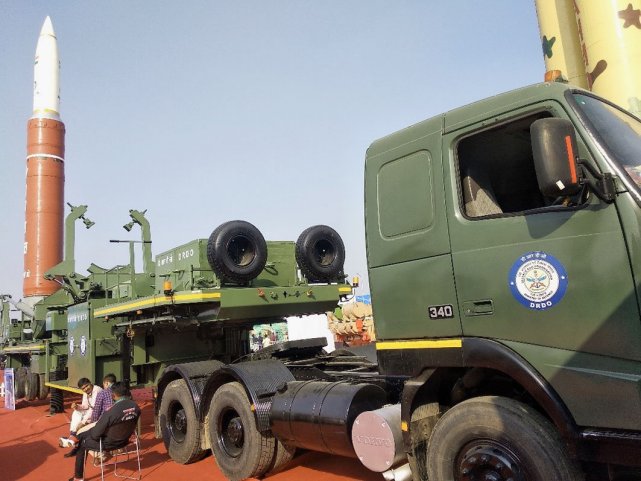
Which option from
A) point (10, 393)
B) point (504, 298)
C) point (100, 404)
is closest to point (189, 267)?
point (100, 404)

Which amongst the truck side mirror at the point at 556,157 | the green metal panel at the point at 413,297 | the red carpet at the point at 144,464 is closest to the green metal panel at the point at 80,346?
the red carpet at the point at 144,464

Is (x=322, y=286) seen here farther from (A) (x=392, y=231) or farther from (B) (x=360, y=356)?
(A) (x=392, y=231)

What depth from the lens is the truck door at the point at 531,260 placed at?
8.62ft

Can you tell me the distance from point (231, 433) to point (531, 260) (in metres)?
4.03

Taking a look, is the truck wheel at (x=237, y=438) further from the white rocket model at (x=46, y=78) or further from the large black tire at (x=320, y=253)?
the white rocket model at (x=46, y=78)

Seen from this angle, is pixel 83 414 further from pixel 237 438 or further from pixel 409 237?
pixel 409 237

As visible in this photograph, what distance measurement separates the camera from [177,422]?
655 centimetres

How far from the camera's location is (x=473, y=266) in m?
3.18

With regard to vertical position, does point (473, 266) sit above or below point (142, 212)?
below

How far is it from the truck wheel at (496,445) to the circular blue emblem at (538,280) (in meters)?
0.64

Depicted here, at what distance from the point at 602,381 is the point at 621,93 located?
7.65m

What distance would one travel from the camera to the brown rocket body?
2158cm

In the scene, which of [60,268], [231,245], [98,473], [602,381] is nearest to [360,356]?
[231,245]

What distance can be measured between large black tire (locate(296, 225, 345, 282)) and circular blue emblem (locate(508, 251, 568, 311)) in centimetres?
462
